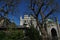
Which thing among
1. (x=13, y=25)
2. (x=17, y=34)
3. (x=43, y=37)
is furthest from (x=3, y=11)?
(x=43, y=37)

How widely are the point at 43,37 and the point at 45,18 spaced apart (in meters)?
3.18

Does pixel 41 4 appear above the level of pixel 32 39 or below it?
above

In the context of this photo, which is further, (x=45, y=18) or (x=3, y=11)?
(x=45, y=18)

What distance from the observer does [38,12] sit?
1003 inches

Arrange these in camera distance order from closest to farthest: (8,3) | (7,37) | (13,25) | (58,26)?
(7,37), (8,3), (13,25), (58,26)

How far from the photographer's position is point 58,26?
51.8 m

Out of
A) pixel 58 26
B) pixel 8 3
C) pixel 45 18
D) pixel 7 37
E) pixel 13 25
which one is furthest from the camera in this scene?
pixel 58 26

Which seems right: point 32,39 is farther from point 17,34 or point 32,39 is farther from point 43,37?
point 17,34

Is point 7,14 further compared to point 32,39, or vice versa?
point 32,39

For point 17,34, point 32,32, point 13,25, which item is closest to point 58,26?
point 32,32

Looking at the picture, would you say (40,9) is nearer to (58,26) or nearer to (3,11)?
(3,11)

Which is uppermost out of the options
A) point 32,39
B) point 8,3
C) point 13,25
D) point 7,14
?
point 8,3

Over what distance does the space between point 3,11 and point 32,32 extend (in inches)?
265

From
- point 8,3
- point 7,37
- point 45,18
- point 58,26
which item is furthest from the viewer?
point 58,26
